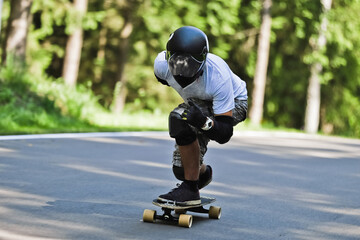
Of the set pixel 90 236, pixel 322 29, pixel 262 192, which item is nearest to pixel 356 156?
pixel 262 192

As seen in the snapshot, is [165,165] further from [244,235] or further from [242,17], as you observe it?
[242,17]

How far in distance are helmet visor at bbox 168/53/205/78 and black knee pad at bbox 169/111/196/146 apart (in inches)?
12.3

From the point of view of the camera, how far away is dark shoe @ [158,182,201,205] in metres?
5.99

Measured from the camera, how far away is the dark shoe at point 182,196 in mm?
5988

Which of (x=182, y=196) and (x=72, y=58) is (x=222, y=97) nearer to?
(x=182, y=196)

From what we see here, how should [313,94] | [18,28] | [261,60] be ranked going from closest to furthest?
1. [18,28]
2. [261,60]
3. [313,94]

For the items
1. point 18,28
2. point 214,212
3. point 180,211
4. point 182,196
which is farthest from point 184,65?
point 18,28

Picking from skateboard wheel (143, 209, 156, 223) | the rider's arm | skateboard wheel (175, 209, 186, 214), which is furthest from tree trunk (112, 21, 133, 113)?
the rider's arm

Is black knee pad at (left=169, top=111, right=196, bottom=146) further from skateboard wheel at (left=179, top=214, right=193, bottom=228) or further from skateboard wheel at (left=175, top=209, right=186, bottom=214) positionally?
skateboard wheel at (left=175, top=209, right=186, bottom=214)

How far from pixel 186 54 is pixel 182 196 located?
3.87 feet

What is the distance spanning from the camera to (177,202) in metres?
5.97

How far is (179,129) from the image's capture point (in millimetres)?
5691

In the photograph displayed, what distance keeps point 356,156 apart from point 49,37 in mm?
23370

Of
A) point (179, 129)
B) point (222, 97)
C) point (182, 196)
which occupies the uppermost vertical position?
point (222, 97)
